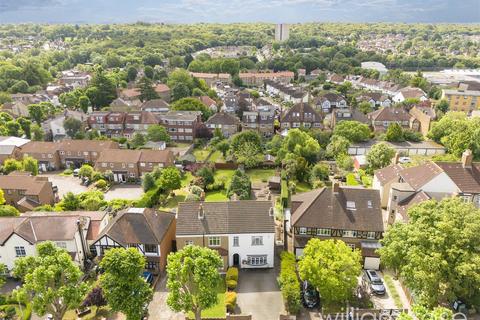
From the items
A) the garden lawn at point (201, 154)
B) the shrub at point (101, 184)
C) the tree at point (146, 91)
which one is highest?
the tree at point (146, 91)

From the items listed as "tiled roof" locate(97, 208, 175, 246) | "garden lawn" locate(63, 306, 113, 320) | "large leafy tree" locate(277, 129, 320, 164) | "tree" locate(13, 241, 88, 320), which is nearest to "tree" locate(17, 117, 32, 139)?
"tiled roof" locate(97, 208, 175, 246)

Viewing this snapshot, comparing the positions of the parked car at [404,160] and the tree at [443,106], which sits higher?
the tree at [443,106]

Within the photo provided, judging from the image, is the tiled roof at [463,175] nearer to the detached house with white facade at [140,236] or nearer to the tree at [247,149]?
the tree at [247,149]

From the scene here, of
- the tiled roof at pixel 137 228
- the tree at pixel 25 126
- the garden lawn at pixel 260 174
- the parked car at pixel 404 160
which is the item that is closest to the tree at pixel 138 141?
the garden lawn at pixel 260 174

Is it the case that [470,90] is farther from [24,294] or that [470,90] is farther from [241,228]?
[24,294]

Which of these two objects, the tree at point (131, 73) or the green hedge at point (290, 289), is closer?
the green hedge at point (290, 289)

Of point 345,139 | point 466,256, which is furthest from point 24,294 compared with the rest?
point 345,139
